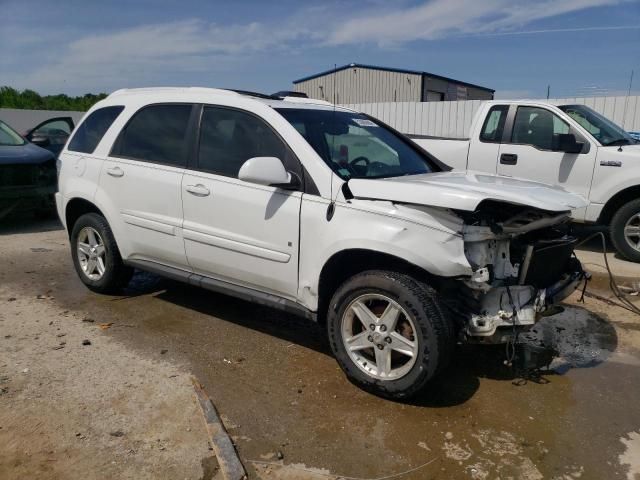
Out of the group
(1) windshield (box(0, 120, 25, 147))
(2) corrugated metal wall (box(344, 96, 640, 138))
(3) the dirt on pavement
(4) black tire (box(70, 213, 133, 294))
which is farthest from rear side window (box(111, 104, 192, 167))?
(2) corrugated metal wall (box(344, 96, 640, 138))

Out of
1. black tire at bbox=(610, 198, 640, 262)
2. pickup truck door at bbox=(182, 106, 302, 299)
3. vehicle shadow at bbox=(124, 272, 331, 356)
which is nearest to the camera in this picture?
pickup truck door at bbox=(182, 106, 302, 299)

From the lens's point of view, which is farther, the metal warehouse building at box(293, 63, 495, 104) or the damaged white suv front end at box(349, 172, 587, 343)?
the metal warehouse building at box(293, 63, 495, 104)

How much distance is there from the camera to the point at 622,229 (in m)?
6.91

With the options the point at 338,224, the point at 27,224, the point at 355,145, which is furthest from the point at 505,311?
the point at 27,224

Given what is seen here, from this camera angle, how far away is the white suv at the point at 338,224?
328 centimetres

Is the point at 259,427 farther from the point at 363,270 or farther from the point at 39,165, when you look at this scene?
the point at 39,165

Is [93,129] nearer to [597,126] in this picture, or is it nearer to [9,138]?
[9,138]

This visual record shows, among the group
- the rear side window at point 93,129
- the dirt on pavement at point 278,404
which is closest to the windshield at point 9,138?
the rear side window at point 93,129

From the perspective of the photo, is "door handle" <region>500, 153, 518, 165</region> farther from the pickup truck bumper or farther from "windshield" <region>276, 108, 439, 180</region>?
the pickup truck bumper

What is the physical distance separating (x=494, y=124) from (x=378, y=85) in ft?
52.2

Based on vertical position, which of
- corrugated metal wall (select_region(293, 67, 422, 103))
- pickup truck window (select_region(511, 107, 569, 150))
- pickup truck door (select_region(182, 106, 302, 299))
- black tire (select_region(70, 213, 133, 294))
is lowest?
black tire (select_region(70, 213, 133, 294))

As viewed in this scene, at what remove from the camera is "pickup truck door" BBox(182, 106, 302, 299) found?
3.80 metres

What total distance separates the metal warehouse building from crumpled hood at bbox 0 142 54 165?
13861 mm

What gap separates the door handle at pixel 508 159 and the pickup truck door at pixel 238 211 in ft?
14.8
